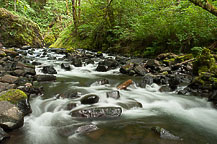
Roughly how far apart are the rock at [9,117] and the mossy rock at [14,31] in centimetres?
1507

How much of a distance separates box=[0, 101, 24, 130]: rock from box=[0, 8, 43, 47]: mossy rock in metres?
15.1

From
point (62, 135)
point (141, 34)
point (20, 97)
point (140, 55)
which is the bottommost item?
point (62, 135)

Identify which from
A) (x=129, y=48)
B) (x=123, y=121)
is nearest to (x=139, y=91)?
(x=123, y=121)

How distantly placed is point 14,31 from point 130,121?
16753 millimetres

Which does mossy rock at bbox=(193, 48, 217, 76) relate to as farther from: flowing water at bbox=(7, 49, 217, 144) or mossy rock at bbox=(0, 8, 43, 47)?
mossy rock at bbox=(0, 8, 43, 47)

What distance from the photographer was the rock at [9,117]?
8.07 feet

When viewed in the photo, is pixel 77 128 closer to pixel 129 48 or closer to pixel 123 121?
pixel 123 121

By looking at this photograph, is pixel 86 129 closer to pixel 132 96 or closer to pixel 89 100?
pixel 89 100

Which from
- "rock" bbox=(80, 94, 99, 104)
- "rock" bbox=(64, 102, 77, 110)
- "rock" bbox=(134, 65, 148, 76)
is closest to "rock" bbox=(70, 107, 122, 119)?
"rock" bbox=(64, 102, 77, 110)

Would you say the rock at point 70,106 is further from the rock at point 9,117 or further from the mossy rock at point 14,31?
the mossy rock at point 14,31

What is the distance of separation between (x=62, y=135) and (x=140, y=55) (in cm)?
987

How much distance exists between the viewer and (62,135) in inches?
104

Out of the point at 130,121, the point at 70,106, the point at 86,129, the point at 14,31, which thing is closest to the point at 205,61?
the point at 130,121

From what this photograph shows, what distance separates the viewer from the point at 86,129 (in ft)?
8.80
